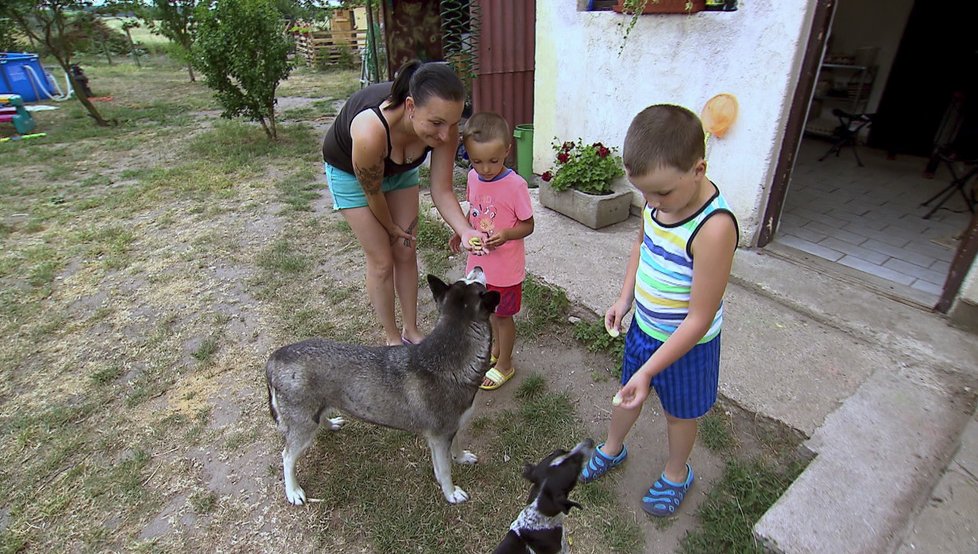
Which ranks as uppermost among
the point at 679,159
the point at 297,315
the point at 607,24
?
the point at 607,24

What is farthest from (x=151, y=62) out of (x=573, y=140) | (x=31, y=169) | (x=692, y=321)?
(x=692, y=321)

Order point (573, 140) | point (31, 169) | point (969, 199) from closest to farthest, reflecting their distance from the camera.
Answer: point (969, 199), point (573, 140), point (31, 169)

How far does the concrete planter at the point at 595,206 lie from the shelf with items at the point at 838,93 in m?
4.50

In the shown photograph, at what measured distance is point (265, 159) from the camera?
27.6 ft

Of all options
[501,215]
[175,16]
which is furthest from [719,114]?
[175,16]

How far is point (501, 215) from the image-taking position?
8.82 feet

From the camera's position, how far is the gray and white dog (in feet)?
7.46

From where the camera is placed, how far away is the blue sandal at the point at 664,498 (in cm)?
239

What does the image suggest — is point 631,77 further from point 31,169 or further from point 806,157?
point 31,169

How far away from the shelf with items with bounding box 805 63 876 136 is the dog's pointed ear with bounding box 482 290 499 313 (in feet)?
24.6

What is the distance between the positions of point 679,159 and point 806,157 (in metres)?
6.96

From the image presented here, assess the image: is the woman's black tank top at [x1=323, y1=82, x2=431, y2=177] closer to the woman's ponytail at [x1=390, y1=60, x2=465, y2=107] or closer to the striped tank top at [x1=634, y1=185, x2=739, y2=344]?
the woman's ponytail at [x1=390, y1=60, x2=465, y2=107]

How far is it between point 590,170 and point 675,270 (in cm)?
Answer: 345

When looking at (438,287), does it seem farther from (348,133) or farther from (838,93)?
(838,93)
